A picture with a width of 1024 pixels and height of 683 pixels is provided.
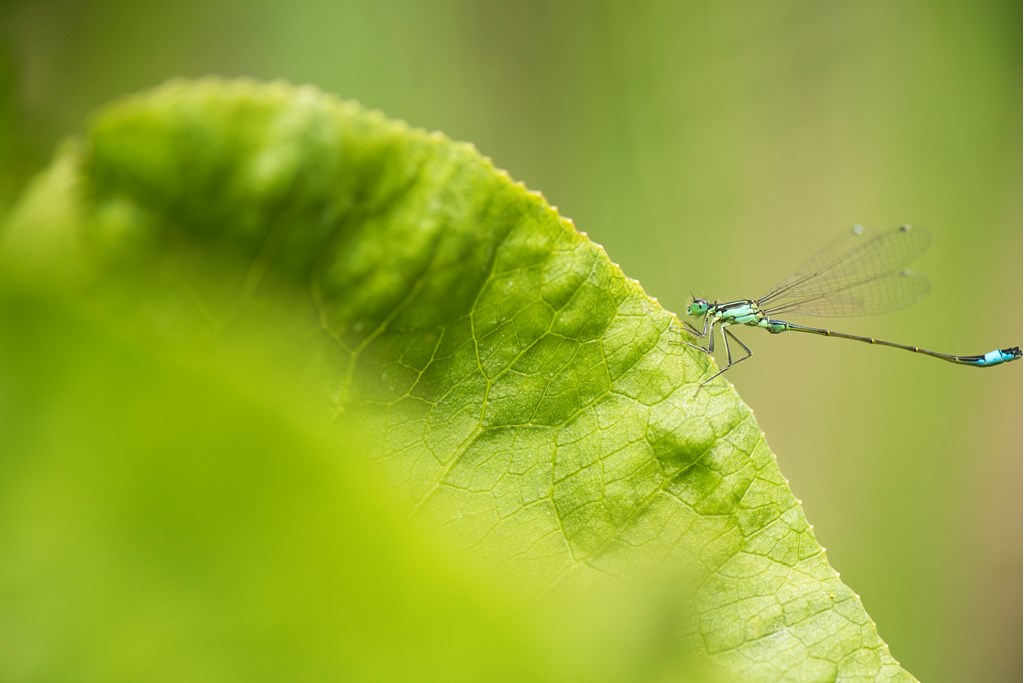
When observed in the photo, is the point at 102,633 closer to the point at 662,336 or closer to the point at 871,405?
the point at 662,336

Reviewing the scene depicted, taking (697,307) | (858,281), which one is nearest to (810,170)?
(858,281)

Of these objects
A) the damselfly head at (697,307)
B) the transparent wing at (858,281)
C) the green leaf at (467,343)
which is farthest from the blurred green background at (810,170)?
the green leaf at (467,343)

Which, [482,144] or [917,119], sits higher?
[917,119]

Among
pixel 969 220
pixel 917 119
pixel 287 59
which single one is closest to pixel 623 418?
pixel 287 59

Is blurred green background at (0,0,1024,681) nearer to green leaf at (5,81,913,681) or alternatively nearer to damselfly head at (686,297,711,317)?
damselfly head at (686,297,711,317)

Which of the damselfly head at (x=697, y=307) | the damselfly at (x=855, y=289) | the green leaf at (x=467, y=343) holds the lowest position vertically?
the green leaf at (x=467, y=343)

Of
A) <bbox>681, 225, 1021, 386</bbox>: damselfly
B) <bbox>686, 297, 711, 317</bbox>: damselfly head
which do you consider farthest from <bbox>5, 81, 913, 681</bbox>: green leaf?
<bbox>681, 225, 1021, 386</bbox>: damselfly

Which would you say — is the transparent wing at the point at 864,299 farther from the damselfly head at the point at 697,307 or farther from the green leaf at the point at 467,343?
the green leaf at the point at 467,343
